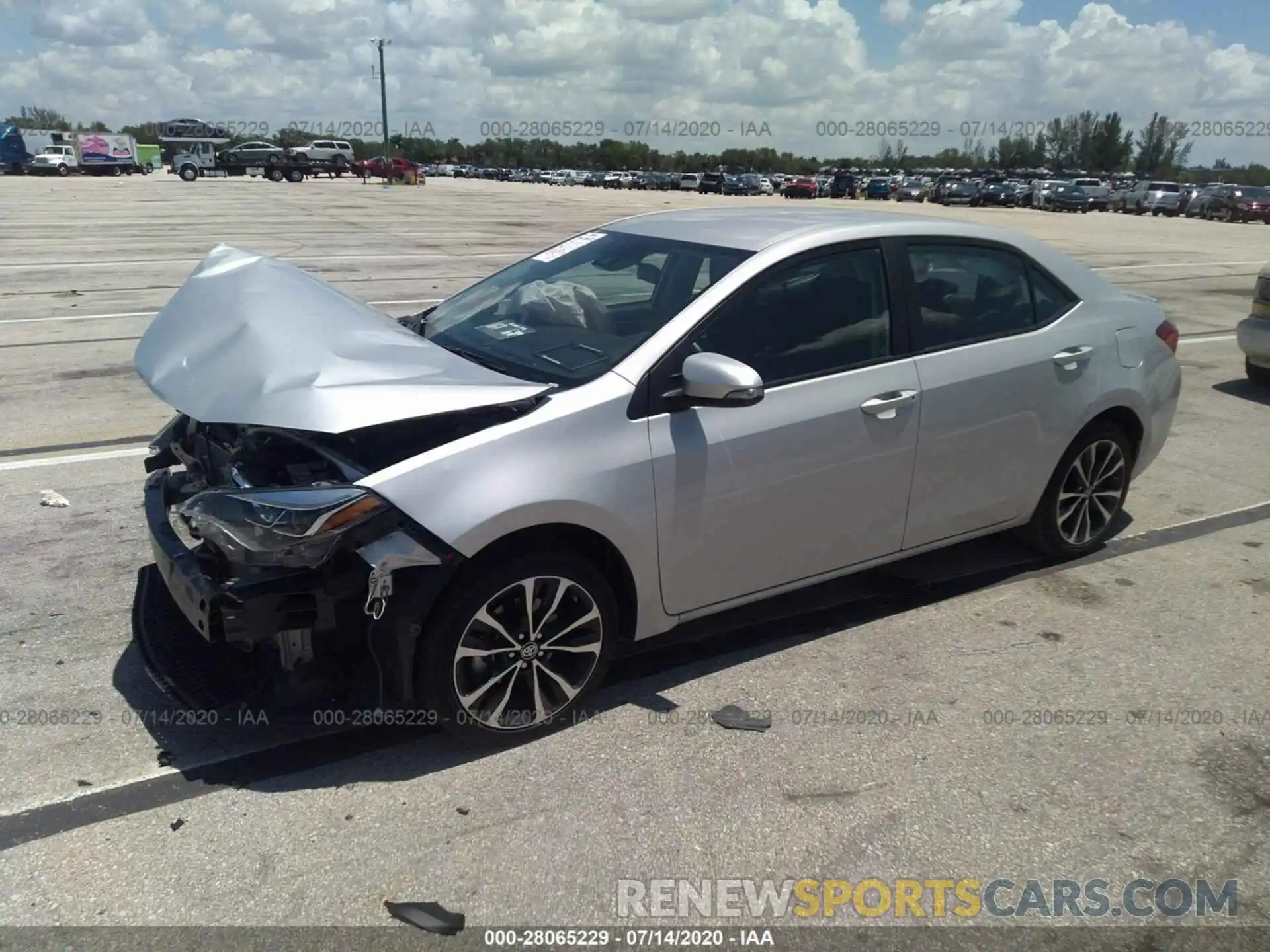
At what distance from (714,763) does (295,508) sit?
5.22 ft

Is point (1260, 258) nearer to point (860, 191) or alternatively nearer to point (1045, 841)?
point (1045, 841)

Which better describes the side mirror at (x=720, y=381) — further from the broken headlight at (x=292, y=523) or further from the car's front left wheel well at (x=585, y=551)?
the broken headlight at (x=292, y=523)

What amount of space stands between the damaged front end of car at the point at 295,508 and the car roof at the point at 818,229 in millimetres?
1212

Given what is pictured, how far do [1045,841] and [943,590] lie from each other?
181cm

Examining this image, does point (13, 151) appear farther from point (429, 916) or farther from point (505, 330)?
point (429, 916)

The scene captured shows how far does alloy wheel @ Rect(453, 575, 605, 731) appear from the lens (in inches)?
125

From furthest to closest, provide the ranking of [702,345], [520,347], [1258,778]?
[520,347] → [702,345] → [1258,778]

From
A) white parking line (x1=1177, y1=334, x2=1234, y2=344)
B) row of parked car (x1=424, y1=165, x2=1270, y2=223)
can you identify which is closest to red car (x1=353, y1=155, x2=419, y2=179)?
row of parked car (x1=424, y1=165, x2=1270, y2=223)

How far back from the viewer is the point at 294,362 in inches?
130

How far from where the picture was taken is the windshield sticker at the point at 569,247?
14.9 feet

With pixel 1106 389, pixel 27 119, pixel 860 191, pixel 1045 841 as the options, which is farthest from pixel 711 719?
pixel 27 119

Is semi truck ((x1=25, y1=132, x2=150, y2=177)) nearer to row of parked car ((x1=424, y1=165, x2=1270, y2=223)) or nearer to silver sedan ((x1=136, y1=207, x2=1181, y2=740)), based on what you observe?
row of parked car ((x1=424, y1=165, x2=1270, y2=223))

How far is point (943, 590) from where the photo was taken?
15.3 feet

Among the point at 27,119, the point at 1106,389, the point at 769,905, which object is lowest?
the point at 769,905
